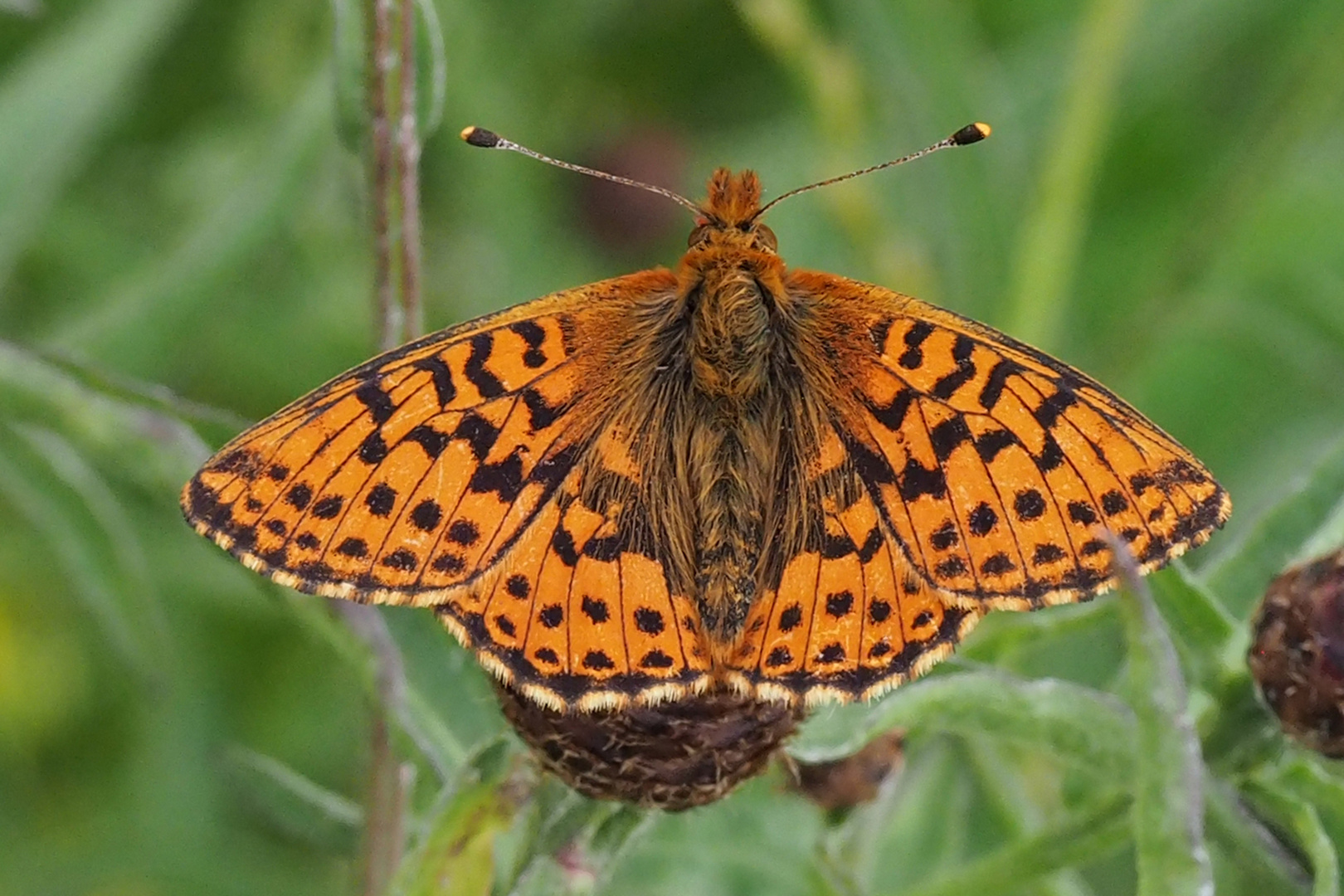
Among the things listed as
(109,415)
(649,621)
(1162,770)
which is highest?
(109,415)

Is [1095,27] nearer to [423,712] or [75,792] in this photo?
[423,712]

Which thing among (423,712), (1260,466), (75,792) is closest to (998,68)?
(1260,466)

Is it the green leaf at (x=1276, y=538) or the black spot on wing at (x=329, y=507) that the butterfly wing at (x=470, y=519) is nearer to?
the black spot on wing at (x=329, y=507)

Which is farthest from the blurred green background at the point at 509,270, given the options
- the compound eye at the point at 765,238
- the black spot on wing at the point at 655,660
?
the compound eye at the point at 765,238

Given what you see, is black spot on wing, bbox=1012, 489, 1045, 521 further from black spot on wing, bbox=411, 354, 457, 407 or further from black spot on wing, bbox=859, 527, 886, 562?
black spot on wing, bbox=411, 354, 457, 407

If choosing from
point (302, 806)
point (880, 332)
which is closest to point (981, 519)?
point (880, 332)

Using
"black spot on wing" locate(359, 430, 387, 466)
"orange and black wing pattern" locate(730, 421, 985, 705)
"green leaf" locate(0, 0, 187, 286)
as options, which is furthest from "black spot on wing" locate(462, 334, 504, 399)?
"green leaf" locate(0, 0, 187, 286)

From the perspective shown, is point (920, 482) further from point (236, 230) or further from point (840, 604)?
point (236, 230)
